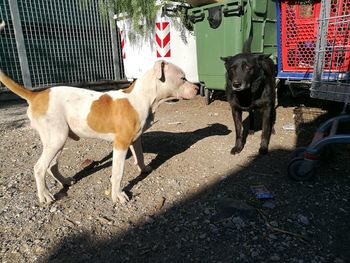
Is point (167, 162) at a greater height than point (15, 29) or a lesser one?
lesser

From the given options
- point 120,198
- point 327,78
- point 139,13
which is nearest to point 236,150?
point 327,78

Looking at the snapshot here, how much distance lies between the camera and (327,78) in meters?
2.80

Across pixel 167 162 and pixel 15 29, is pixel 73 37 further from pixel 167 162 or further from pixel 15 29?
pixel 167 162

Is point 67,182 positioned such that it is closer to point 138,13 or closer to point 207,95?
point 207,95

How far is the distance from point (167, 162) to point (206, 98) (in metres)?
2.69

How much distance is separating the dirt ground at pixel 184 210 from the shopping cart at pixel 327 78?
0.18 meters

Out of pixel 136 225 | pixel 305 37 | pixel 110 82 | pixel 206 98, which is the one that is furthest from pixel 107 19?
pixel 136 225

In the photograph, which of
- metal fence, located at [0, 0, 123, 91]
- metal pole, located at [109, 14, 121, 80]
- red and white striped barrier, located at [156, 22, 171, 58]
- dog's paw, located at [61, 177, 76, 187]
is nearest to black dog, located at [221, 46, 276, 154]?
dog's paw, located at [61, 177, 76, 187]

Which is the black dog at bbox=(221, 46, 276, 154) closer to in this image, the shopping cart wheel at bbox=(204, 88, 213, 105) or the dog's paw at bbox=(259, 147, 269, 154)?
the dog's paw at bbox=(259, 147, 269, 154)

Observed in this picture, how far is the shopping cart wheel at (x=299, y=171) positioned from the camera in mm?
2578

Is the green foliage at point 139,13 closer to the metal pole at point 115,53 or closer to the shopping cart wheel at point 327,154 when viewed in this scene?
the metal pole at point 115,53

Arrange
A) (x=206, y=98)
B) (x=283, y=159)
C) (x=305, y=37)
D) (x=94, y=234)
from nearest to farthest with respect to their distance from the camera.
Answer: (x=94, y=234) → (x=283, y=159) → (x=305, y=37) → (x=206, y=98)

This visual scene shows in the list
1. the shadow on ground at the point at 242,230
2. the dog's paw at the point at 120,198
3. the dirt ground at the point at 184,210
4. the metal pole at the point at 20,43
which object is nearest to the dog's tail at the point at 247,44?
the dirt ground at the point at 184,210

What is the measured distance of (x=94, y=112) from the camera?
2.55 m
